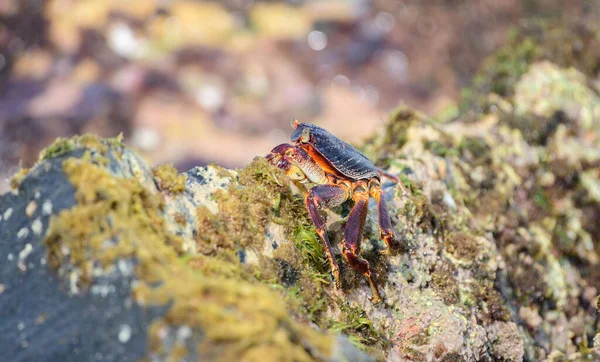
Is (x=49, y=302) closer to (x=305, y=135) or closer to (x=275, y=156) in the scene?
(x=275, y=156)

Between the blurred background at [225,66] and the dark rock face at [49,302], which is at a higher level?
the blurred background at [225,66]

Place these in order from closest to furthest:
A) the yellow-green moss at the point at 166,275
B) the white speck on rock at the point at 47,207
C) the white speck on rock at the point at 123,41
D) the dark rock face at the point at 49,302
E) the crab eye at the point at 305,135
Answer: the yellow-green moss at the point at 166,275, the dark rock face at the point at 49,302, the white speck on rock at the point at 47,207, the crab eye at the point at 305,135, the white speck on rock at the point at 123,41

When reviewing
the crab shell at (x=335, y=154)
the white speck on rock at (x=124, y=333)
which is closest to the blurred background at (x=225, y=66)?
the crab shell at (x=335, y=154)

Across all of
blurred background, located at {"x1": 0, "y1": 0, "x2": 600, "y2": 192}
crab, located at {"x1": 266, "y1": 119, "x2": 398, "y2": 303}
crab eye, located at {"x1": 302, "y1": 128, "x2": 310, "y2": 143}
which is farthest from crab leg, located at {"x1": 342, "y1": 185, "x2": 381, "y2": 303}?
blurred background, located at {"x1": 0, "y1": 0, "x2": 600, "y2": 192}

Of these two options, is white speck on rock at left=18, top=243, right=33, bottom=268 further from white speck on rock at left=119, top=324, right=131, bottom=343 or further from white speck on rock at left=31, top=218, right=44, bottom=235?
A: white speck on rock at left=119, top=324, right=131, bottom=343

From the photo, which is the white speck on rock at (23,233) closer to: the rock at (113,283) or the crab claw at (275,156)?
the rock at (113,283)

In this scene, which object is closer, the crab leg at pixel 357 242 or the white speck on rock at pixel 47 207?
the white speck on rock at pixel 47 207

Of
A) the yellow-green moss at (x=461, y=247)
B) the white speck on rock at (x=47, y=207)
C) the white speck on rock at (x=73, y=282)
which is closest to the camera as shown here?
the white speck on rock at (x=73, y=282)
